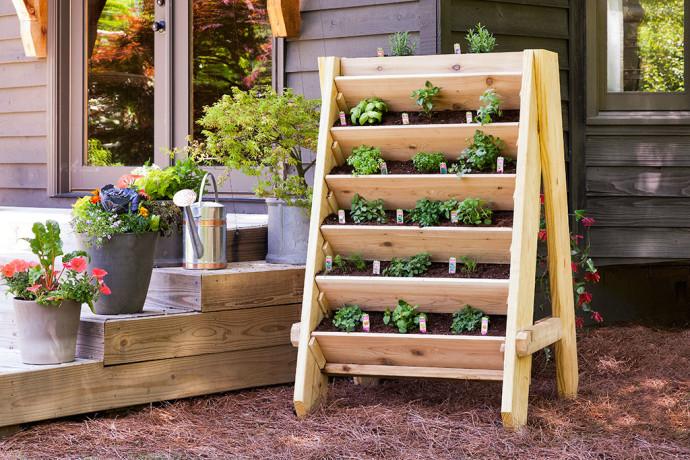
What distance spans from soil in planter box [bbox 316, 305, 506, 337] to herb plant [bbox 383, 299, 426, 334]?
3 cm

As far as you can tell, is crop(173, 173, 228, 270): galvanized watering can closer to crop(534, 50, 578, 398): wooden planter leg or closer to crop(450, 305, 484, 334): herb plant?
crop(450, 305, 484, 334): herb plant

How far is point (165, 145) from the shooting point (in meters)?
5.59

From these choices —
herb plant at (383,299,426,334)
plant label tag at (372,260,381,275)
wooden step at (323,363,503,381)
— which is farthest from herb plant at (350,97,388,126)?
wooden step at (323,363,503,381)

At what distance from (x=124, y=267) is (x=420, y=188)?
1.17 m

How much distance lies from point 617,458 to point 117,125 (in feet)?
12.7

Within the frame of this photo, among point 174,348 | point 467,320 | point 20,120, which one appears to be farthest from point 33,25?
point 467,320

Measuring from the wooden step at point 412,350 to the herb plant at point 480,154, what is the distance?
24.3 inches

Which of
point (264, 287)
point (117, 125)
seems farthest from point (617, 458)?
point (117, 125)

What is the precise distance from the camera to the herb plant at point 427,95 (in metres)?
3.66

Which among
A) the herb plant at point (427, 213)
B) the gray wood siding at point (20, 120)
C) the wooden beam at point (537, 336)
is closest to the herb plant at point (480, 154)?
the herb plant at point (427, 213)

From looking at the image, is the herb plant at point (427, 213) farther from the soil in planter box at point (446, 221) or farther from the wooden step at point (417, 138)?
the wooden step at point (417, 138)

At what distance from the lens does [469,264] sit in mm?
3549

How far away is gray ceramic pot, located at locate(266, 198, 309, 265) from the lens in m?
4.41

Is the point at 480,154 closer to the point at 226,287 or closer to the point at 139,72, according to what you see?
the point at 226,287
